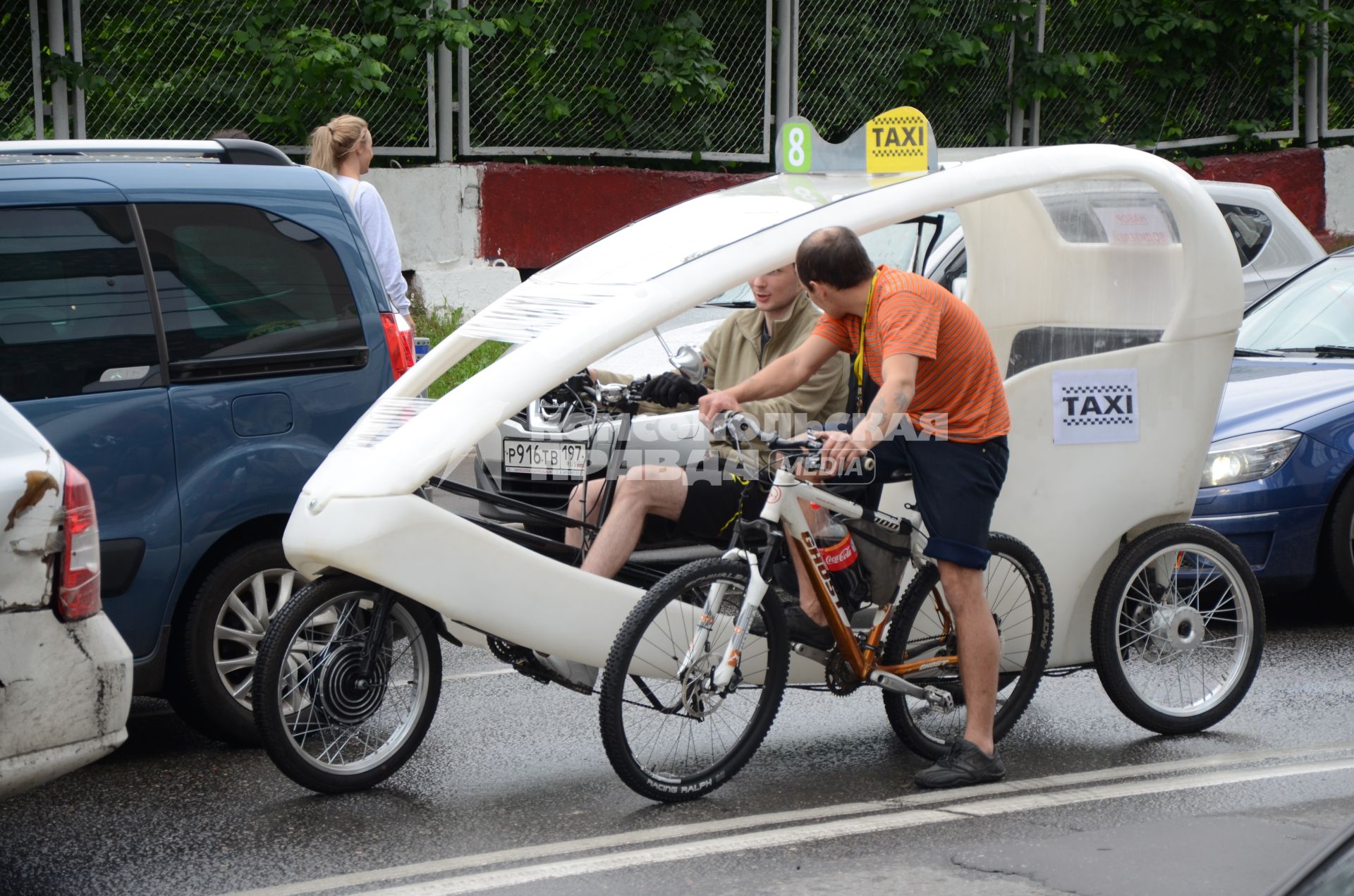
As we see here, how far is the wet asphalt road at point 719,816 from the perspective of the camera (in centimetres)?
451

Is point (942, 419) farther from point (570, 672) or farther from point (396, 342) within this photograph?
point (396, 342)

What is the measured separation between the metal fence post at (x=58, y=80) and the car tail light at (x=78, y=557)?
28.2 feet

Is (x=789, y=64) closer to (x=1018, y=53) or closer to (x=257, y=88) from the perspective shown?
(x=1018, y=53)

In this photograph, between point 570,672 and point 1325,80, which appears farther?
point 1325,80

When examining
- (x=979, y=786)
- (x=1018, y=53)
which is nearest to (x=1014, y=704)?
(x=979, y=786)

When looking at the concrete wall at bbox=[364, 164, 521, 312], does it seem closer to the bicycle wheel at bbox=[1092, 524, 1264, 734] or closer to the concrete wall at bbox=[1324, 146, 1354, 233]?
the bicycle wheel at bbox=[1092, 524, 1264, 734]

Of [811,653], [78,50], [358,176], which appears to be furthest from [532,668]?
[78,50]

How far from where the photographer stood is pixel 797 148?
6047 mm

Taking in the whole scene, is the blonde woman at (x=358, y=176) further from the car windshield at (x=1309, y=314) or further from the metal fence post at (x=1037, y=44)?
the metal fence post at (x=1037, y=44)

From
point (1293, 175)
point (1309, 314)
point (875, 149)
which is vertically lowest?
point (1309, 314)

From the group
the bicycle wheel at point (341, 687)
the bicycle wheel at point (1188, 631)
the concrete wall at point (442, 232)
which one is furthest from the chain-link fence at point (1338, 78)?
the bicycle wheel at point (341, 687)

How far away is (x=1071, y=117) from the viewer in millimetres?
16453

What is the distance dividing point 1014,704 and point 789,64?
10320mm

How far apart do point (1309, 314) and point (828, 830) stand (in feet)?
16.1
